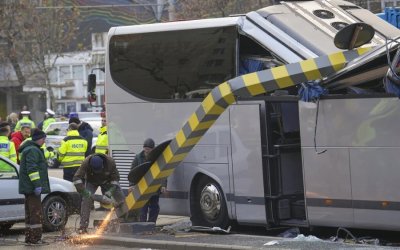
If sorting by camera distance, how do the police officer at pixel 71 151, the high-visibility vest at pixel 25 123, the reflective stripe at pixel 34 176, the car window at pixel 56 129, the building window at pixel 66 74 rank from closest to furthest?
the reflective stripe at pixel 34 176 → the police officer at pixel 71 151 → the high-visibility vest at pixel 25 123 → the car window at pixel 56 129 → the building window at pixel 66 74

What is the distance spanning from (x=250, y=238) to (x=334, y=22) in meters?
3.56

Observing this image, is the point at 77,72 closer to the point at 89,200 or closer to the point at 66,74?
the point at 66,74

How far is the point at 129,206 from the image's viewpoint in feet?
42.4

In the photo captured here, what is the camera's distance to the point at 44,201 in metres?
13.9

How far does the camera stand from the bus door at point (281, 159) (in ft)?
38.0

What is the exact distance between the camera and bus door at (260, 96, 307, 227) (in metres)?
11.6

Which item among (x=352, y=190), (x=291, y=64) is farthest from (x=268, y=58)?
(x=352, y=190)

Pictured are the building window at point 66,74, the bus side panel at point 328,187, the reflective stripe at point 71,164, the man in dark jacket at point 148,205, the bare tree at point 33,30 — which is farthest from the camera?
the building window at point 66,74

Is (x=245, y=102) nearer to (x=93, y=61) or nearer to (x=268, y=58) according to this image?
(x=268, y=58)

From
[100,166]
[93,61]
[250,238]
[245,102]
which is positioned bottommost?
[250,238]

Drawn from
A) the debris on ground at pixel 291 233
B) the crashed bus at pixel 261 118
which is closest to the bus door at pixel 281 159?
the crashed bus at pixel 261 118

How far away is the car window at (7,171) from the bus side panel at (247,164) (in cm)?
414

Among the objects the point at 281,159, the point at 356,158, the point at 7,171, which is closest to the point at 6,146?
the point at 7,171

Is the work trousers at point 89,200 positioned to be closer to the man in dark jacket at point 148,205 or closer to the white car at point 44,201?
the man in dark jacket at point 148,205
